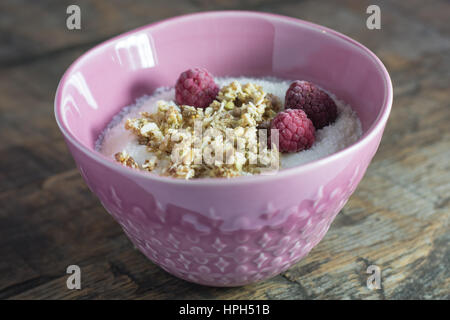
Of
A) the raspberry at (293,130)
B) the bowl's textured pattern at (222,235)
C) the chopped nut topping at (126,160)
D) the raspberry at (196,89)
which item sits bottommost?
the bowl's textured pattern at (222,235)

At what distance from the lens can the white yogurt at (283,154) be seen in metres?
0.63

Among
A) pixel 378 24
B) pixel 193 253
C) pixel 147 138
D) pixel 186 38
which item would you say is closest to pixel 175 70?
pixel 186 38

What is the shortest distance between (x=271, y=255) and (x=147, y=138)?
0.68ft

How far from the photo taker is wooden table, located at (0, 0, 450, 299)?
67 centimetres

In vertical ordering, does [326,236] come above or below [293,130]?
below

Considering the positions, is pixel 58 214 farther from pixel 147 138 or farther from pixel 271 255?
pixel 271 255

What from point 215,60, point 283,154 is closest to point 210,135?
point 283,154

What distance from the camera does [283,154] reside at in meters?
0.63

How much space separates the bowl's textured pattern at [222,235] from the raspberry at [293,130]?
8 centimetres

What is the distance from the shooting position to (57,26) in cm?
130

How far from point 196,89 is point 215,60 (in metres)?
0.12

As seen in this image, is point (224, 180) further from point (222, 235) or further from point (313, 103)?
point (313, 103)

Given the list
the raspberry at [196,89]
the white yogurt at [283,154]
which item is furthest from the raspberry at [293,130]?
the raspberry at [196,89]

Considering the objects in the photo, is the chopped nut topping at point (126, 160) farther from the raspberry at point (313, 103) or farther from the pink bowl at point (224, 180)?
the raspberry at point (313, 103)
